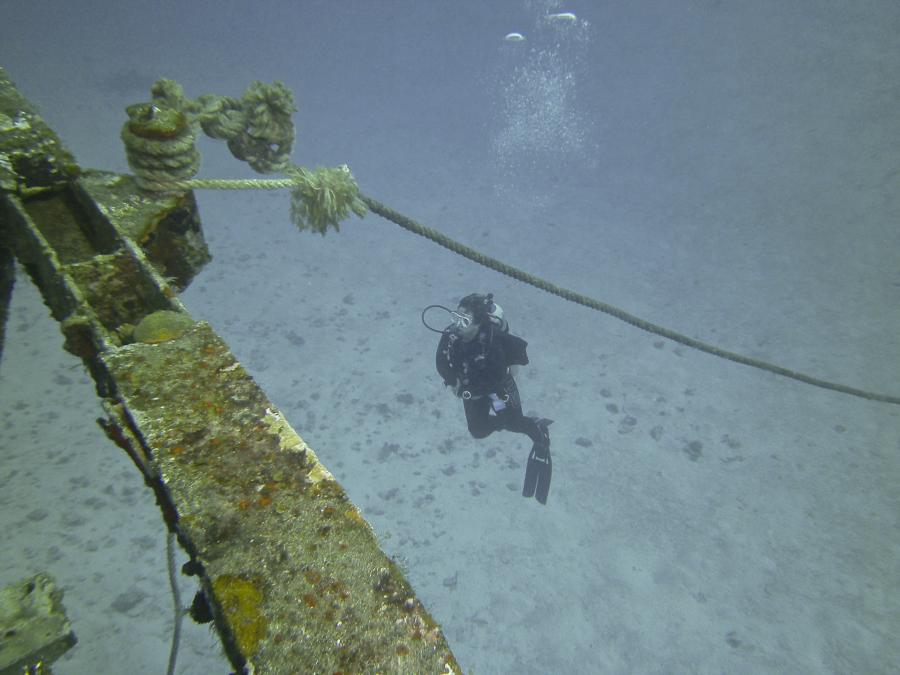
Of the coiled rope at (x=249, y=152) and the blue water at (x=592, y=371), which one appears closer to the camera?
the coiled rope at (x=249, y=152)

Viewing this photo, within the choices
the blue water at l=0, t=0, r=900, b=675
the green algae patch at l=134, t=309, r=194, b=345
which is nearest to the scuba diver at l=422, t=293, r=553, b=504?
the blue water at l=0, t=0, r=900, b=675

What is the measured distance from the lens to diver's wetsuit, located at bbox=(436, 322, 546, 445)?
5.82m

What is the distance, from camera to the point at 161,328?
55.9 inches

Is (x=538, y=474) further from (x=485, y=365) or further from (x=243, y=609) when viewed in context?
(x=243, y=609)

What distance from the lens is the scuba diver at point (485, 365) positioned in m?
5.82

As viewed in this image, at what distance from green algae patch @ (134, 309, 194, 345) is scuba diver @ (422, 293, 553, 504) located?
4094mm

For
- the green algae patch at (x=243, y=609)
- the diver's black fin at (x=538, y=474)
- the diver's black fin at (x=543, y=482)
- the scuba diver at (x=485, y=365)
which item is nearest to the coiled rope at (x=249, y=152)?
the green algae patch at (x=243, y=609)

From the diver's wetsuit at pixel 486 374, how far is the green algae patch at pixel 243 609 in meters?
4.93

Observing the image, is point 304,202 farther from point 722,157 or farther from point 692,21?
point 692,21

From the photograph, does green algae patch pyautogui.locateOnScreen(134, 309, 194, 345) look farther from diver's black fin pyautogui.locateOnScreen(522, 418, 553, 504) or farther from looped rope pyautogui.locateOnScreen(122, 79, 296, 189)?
diver's black fin pyautogui.locateOnScreen(522, 418, 553, 504)

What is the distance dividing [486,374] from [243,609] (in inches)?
203

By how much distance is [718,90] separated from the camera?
21.0 meters

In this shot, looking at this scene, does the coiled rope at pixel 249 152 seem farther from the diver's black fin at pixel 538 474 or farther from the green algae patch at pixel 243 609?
the diver's black fin at pixel 538 474

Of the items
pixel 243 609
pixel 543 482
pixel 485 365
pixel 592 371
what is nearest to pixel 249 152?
pixel 243 609
